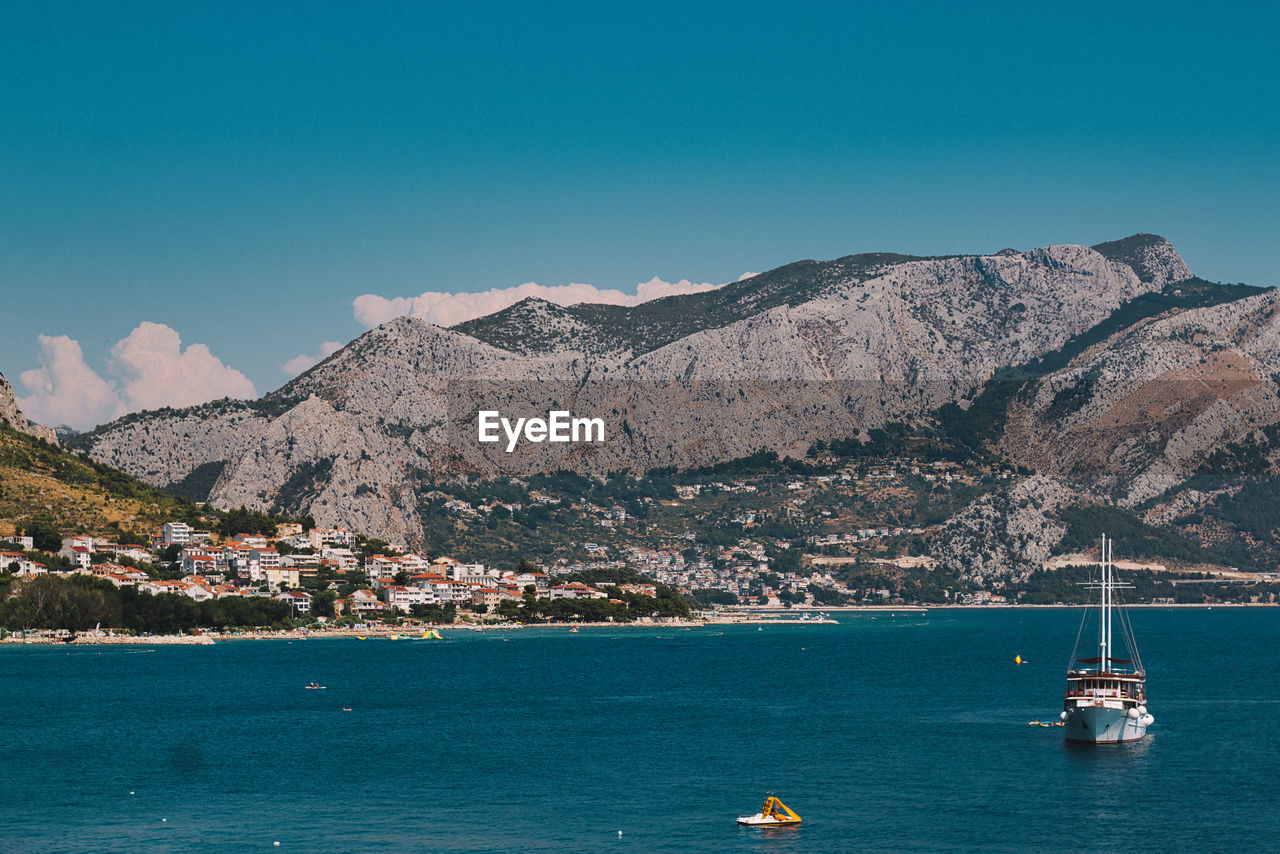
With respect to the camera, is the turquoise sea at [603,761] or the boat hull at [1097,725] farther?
the boat hull at [1097,725]

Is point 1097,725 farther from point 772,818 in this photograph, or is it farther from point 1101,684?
point 772,818

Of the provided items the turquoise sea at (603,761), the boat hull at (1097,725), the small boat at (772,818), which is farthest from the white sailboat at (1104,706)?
the small boat at (772,818)

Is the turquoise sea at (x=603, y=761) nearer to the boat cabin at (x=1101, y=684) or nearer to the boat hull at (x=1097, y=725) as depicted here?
the boat hull at (x=1097, y=725)

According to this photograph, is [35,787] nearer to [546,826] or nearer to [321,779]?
[321,779]

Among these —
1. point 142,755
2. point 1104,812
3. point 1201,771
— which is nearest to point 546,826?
point 1104,812

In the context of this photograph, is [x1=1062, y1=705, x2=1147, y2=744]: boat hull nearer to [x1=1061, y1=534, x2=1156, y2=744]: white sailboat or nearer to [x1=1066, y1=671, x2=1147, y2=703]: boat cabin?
[x1=1061, y1=534, x2=1156, y2=744]: white sailboat

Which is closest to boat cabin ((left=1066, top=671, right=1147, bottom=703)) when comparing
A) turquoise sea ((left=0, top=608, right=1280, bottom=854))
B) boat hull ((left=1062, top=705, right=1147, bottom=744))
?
boat hull ((left=1062, top=705, right=1147, bottom=744))
